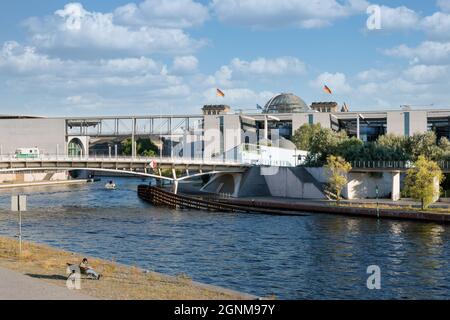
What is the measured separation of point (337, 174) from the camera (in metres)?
83.6

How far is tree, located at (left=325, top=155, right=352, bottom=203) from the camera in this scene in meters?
82.2

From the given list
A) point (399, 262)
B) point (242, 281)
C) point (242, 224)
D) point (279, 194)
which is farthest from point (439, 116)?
point (242, 281)

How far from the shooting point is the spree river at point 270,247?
3375 centimetres

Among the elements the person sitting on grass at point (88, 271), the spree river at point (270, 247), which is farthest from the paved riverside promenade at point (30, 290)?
the spree river at point (270, 247)

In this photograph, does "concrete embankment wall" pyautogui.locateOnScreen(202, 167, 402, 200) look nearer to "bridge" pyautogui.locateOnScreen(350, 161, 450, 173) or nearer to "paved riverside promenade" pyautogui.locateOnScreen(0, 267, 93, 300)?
"bridge" pyautogui.locateOnScreen(350, 161, 450, 173)

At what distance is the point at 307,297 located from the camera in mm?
30469

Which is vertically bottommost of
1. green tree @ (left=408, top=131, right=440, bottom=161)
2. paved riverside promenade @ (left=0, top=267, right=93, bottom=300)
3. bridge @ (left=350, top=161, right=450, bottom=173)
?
paved riverside promenade @ (left=0, top=267, right=93, bottom=300)

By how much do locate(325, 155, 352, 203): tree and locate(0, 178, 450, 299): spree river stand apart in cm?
1114

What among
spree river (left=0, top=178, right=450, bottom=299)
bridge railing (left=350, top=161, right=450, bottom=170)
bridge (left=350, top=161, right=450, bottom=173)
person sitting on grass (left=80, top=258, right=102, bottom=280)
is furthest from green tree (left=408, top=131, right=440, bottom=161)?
person sitting on grass (left=80, top=258, right=102, bottom=280)

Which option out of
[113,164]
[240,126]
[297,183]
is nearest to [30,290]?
[113,164]

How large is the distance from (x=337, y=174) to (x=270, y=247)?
38193mm

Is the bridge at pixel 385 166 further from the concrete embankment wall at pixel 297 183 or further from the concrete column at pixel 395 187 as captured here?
the concrete embankment wall at pixel 297 183

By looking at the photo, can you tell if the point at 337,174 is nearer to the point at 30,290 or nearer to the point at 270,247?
the point at 270,247

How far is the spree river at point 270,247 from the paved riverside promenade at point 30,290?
Answer: 11405mm
